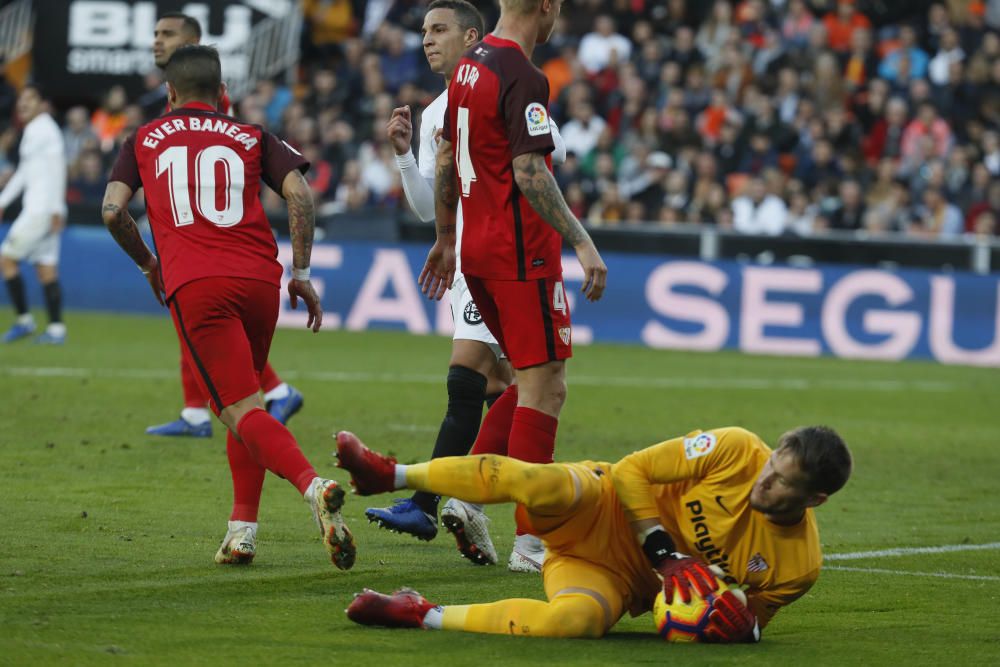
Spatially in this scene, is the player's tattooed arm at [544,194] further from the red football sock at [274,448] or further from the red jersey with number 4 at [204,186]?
the red football sock at [274,448]

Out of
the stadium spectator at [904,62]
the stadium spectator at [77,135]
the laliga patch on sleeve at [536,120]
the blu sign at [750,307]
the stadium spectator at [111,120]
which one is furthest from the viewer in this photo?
the stadium spectator at [111,120]

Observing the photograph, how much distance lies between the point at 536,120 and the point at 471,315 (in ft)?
4.31

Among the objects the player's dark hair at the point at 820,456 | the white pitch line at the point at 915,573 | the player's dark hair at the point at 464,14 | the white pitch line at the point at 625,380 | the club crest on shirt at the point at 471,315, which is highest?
the player's dark hair at the point at 464,14

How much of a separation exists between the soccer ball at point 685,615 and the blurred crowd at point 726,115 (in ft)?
47.9

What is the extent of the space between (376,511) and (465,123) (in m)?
1.69

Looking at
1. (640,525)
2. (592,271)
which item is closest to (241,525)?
(592,271)

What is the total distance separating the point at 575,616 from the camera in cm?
550

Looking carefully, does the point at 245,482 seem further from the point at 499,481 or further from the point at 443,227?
the point at 499,481

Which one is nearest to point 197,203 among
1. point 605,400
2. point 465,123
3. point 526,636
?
point 465,123

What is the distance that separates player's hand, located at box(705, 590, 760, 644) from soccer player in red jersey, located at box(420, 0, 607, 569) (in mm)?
1343

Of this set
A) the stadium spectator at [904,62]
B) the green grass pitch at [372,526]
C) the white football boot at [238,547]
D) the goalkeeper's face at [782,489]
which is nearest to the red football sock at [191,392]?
the green grass pitch at [372,526]

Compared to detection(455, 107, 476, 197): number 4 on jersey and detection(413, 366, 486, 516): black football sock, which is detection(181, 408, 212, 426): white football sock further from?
detection(455, 107, 476, 197): number 4 on jersey

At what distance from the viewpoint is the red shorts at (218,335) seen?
6594 millimetres

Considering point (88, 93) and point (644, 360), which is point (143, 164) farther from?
point (88, 93)
